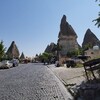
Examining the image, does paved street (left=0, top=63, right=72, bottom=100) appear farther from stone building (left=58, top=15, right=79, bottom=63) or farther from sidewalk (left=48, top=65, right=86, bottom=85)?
stone building (left=58, top=15, right=79, bottom=63)

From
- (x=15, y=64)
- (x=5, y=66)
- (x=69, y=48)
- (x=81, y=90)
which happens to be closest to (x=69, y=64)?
(x=5, y=66)

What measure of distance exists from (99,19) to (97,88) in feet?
17.4

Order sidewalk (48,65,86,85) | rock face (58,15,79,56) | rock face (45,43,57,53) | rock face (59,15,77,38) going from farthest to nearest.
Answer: rock face (59,15,77,38) < rock face (58,15,79,56) < rock face (45,43,57,53) < sidewalk (48,65,86,85)

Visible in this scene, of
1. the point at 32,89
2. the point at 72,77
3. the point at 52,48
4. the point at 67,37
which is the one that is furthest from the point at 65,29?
the point at 32,89

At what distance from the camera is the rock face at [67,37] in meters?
155

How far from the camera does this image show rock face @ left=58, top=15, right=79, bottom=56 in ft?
507

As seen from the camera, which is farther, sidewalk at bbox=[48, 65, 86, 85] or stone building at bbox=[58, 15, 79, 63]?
stone building at bbox=[58, 15, 79, 63]

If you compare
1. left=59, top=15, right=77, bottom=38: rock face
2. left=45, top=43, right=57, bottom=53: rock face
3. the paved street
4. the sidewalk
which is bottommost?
the paved street

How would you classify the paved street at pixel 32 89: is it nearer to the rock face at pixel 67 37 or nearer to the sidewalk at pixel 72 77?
the sidewalk at pixel 72 77

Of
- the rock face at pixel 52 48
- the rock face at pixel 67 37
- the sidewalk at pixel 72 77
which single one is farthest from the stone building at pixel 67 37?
the sidewalk at pixel 72 77

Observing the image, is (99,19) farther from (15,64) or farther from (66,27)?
(66,27)

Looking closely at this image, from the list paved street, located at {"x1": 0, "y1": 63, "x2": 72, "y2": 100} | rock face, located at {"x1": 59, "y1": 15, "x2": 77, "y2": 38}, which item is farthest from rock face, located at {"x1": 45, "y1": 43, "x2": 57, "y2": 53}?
paved street, located at {"x1": 0, "y1": 63, "x2": 72, "y2": 100}

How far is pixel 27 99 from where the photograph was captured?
1171cm

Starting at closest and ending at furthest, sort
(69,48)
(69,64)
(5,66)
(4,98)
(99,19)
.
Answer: (4,98) < (99,19) < (69,64) < (5,66) < (69,48)
